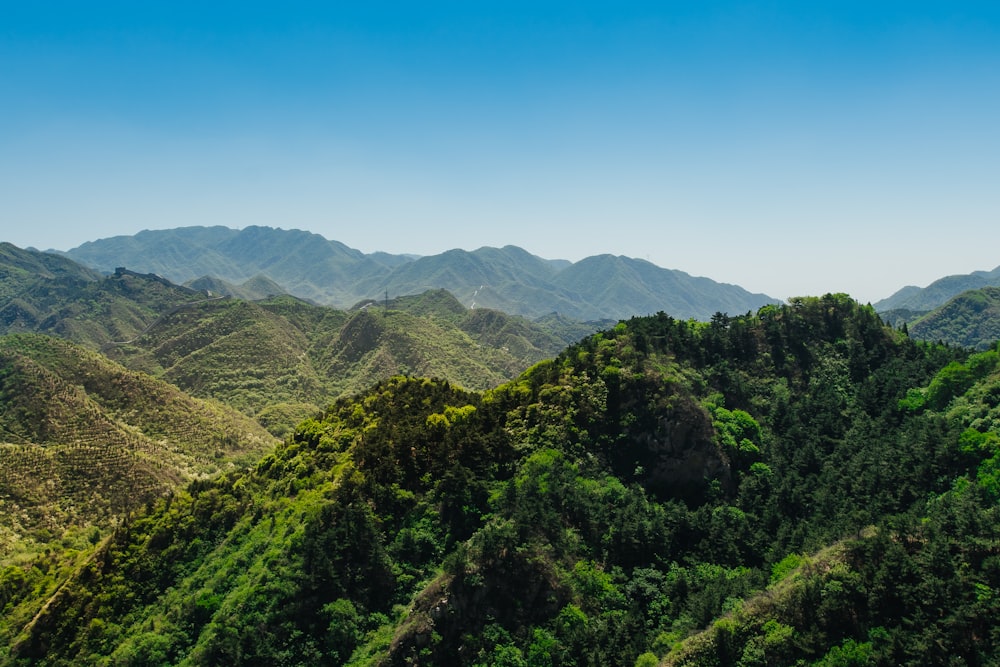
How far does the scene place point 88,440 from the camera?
11319 cm

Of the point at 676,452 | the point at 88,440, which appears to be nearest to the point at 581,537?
the point at 676,452

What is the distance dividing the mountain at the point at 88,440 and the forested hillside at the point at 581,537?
2712cm

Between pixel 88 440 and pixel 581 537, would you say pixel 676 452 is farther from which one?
pixel 88 440

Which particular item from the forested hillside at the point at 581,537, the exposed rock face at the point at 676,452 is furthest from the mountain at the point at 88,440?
the exposed rock face at the point at 676,452

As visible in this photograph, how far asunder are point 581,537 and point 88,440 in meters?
108

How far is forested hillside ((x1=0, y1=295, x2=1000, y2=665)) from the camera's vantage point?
42.8 m

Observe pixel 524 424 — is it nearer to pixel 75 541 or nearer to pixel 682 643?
pixel 682 643

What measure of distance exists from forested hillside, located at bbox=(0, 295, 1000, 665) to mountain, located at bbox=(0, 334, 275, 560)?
27.1 m

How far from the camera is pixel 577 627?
46625mm

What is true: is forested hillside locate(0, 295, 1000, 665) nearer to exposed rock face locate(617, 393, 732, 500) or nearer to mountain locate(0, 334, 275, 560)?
exposed rock face locate(617, 393, 732, 500)

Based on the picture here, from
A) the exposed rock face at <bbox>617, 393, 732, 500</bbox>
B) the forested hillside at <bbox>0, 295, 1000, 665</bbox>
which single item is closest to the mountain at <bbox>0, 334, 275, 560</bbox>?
the forested hillside at <bbox>0, 295, 1000, 665</bbox>

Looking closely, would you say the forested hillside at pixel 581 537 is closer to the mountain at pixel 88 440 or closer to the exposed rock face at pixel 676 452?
the exposed rock face at pixel 676 452

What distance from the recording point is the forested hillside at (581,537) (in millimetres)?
42781

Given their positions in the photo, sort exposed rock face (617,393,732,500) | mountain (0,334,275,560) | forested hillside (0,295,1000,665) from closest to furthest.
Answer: forested hillside (0,295,1000,665) → exposed rock face (617,393,732,500) → mountain (0,334,275,560)
